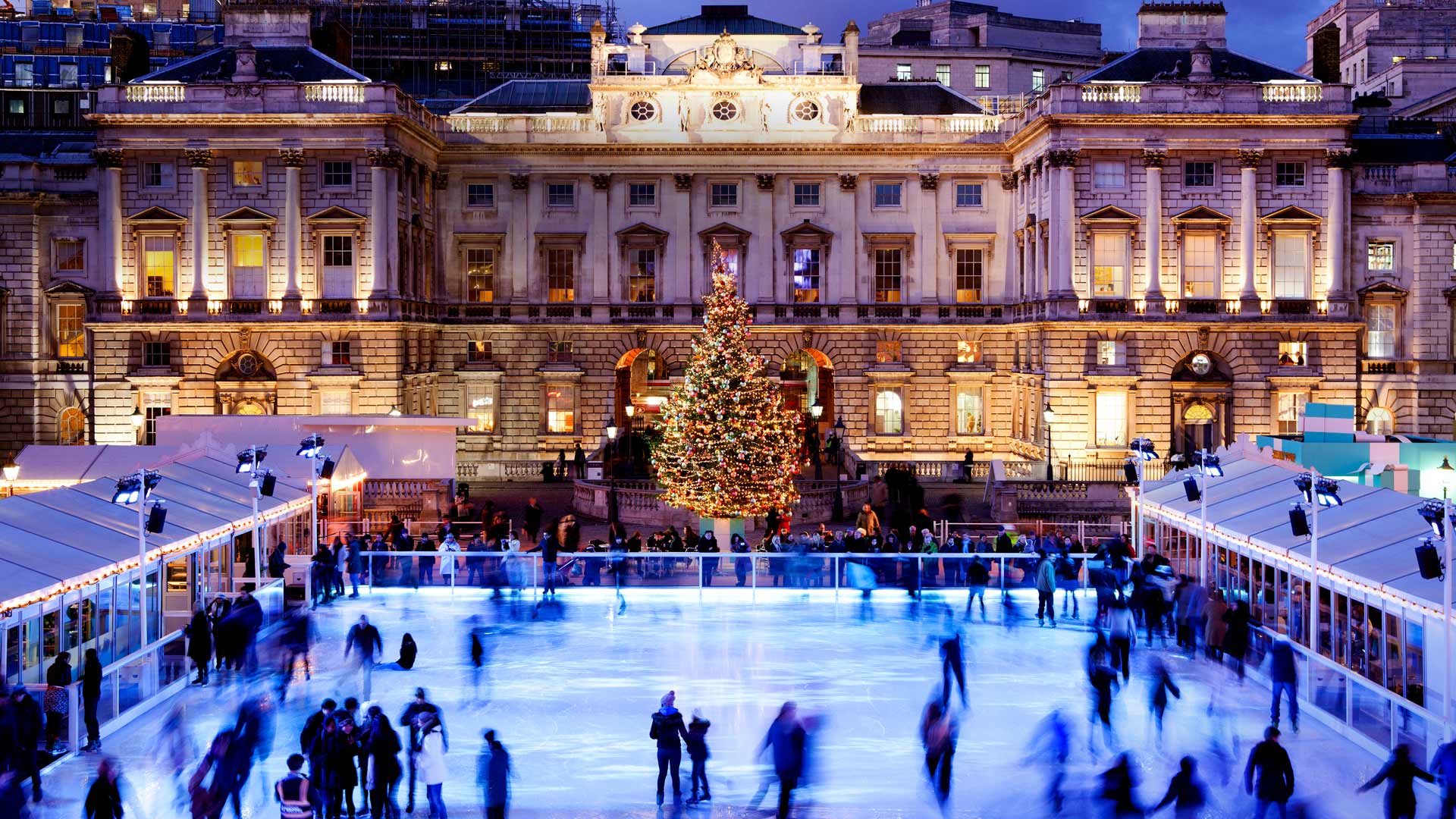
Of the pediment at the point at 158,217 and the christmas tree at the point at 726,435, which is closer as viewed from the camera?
the christmas tree at the point at 726,435

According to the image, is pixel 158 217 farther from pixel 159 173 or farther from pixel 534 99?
pixel 534 99

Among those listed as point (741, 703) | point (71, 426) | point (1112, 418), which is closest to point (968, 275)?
point (1112, 418)

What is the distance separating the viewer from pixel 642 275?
61.9 m

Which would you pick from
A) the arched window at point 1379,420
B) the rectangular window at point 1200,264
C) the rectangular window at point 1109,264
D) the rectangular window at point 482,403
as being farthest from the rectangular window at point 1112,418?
the rectangular window at point 482,403

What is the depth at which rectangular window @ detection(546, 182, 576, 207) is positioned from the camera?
202ft

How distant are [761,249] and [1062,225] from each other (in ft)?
42.2

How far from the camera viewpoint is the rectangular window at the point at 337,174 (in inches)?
2174

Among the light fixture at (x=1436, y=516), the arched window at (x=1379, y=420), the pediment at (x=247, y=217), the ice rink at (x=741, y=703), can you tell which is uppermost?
the pediment at (x=247, y=217)

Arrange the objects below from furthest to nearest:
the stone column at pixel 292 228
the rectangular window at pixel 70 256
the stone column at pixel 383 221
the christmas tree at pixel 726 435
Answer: the rectangular window at pixel 70 256 < the stone column at pixel 292 228 < the stone column at pixel 383 221 < the christmas tree at pixel 726 435

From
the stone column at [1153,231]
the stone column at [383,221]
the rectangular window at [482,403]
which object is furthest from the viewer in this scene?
the rectangular window at [482,403]

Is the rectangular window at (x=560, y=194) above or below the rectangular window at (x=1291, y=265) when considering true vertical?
above

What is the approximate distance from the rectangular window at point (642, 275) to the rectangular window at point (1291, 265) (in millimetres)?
23158

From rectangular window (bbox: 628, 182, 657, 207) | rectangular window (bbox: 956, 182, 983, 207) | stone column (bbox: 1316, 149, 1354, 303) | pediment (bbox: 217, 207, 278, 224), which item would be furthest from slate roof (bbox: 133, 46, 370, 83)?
stone column (bbox: 1316, 149, 1354, 303)

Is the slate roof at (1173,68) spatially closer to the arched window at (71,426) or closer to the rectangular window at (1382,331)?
the rectangular window at (1382,331)
